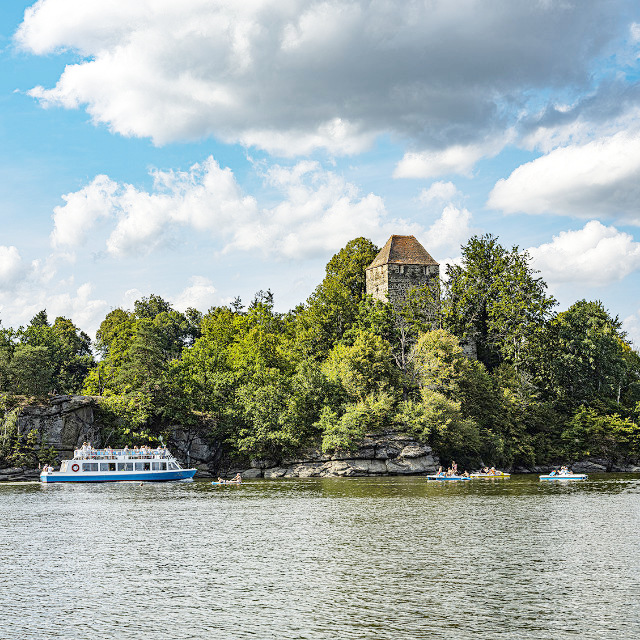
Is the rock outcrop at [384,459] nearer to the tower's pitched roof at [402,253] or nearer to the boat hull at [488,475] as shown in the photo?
the boat hull at [488,475]

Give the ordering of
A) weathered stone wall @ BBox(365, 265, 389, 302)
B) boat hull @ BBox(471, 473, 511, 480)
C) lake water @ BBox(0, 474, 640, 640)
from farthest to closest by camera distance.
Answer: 1. weathered stone wall @ BBox(365, 265, 389, 302)
2. boat hull @ BBox(471, 473, 511, 480)
3. lake water @ BBox(0, 474, 640, 640)

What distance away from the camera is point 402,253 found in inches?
3551

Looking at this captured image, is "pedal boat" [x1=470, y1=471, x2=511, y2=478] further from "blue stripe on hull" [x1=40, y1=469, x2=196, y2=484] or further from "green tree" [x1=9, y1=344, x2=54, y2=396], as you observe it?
"green tree" [x1=9, y1=344, x2=54, y2=396]

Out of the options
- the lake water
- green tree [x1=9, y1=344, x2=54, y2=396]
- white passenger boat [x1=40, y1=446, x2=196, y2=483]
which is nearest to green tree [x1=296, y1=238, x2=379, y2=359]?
white passenger boat [x1=40, y1=446, x2=196, y2=483]

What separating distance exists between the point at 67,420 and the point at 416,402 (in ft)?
105

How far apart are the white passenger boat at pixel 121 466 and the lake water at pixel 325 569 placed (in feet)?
61.5

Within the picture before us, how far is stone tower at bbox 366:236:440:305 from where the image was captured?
88.1m

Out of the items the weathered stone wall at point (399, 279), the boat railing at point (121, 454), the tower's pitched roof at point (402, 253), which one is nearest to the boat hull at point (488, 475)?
the weathered stone wall at point (399, 279)

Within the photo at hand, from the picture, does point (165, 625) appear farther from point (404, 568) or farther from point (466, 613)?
point (404, 568)

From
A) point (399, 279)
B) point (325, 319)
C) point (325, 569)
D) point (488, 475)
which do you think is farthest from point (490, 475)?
point (325, 569)

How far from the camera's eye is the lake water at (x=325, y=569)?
61.0 ft

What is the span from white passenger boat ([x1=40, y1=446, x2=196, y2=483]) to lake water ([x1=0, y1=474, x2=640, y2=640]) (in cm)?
1876

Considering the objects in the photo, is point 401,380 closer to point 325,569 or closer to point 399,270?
point 399,270

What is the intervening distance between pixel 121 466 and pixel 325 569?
4683cm
